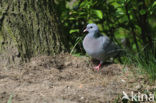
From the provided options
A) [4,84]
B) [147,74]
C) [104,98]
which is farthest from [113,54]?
[4,84]

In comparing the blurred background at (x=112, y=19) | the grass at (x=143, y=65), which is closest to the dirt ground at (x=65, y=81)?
the grass at (x=143, y=65)

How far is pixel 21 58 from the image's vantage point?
3.91 m

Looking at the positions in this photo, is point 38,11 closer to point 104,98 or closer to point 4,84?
point 4,84

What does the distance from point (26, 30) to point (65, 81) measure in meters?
0.96

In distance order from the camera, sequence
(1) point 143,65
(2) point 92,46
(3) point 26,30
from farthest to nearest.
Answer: (2) point 92,46
(1) point 143,65
(3) point 26,30

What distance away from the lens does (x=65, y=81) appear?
3.72 meters

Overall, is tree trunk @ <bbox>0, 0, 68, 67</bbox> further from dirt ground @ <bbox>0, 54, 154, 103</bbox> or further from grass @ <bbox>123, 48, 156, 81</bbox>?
grass @ <bbox>123, 48, 156, 81</bbox>

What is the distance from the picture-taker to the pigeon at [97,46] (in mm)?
4285

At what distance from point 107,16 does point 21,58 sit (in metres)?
1.87

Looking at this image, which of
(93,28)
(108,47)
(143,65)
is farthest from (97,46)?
(143,65)

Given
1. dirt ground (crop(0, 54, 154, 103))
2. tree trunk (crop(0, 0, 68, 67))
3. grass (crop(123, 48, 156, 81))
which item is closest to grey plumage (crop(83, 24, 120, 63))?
dirt ground (crop(0, 54, 154, 103))

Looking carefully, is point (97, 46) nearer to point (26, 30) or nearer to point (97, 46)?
A: point (97, 46)

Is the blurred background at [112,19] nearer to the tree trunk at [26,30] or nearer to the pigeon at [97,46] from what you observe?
the pigeon at [97,46]

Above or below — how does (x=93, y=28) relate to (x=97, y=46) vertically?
above
